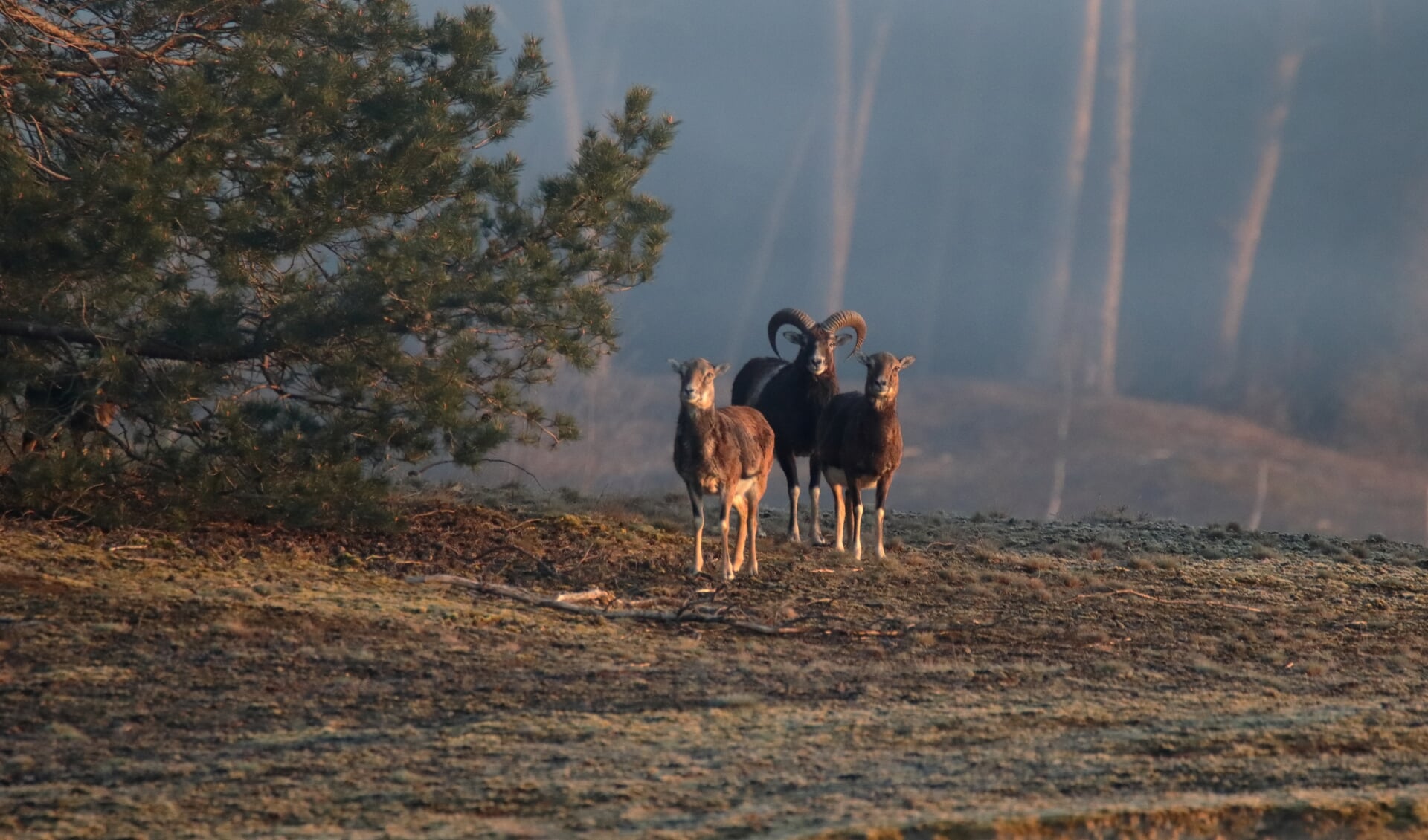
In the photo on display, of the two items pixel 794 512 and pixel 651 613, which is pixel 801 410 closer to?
pixel 794 512

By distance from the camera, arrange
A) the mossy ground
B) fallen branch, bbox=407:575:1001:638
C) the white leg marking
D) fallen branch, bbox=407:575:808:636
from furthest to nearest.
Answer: the white leg marking → fallen branch, bbox=407:575:1001:638 → fallen branch, bbox=407:575:808:636 → the mossy ground

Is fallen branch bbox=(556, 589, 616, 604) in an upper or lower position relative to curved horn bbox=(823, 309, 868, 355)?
lower

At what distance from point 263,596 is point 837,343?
29.7 feet

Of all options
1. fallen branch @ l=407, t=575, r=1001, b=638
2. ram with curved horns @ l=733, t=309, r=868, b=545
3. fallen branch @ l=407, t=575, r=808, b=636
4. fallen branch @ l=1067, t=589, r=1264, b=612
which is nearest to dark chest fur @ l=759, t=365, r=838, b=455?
ram with curved horns @ l=733, t=309, r=868, b=545

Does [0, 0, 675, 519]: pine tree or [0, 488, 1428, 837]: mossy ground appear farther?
[0, 0, 675, 519]: pine tree

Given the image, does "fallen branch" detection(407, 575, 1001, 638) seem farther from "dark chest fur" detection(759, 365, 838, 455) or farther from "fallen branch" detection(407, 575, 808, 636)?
"dark chest fur" detection(759, 365, 838, 455)

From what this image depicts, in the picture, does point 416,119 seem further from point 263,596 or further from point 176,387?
point 263,596

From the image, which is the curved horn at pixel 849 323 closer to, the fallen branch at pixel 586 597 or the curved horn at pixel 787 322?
the curved horn at pixel 787 322

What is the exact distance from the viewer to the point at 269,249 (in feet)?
44.7

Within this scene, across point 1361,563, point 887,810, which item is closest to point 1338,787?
point 887,810

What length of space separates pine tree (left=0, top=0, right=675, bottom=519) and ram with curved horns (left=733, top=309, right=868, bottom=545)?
336 centimetres

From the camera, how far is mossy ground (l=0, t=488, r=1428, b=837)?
6375mm

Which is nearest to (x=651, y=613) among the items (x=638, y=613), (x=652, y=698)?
(x=638, y=613)

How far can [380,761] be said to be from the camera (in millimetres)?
7008
